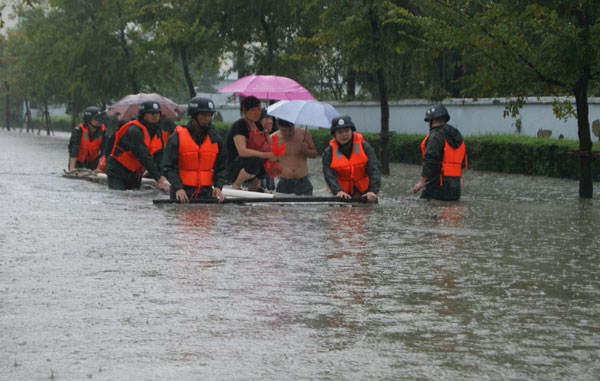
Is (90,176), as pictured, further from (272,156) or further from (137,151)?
(272,156)

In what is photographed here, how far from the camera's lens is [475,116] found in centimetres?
3250

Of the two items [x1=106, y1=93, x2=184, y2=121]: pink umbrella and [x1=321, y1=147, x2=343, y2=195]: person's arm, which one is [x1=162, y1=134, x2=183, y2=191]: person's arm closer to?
[x1=321, y1=147, x2=343, y2=195]: person's arm

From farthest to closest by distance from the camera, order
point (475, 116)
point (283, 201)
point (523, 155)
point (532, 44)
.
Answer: point (475, 116) → point (523, 155) → point (532, 44) → point (283, 201)

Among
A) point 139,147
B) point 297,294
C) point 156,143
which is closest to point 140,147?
point 139,147

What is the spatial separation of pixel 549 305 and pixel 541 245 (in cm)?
351

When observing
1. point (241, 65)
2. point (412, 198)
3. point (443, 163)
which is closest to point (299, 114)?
point (443, 163)

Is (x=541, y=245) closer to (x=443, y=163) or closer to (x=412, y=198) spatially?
(x=443, y=163)

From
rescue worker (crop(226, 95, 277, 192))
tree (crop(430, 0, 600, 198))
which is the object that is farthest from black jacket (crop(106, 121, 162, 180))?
tree (crop(430, 0, 600, 198))

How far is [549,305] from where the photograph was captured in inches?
290

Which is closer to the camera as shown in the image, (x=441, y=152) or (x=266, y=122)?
(x=441, y=152)

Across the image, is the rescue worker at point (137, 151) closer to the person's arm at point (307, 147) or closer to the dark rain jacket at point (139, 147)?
the dark rain jacket at point (139, 147)

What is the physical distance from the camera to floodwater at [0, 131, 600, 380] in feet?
18.5

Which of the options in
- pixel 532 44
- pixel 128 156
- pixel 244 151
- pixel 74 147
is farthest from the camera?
pixel 74 147

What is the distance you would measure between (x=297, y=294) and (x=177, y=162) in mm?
5910
